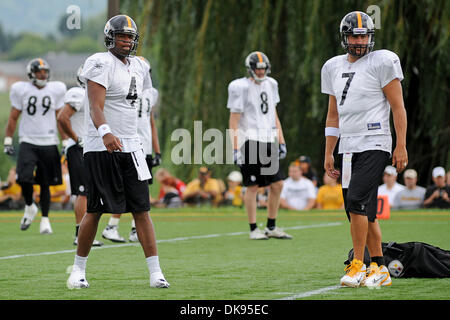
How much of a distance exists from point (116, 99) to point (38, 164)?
6046 mm

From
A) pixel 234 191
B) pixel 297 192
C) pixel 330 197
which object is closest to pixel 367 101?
pixel 330 197

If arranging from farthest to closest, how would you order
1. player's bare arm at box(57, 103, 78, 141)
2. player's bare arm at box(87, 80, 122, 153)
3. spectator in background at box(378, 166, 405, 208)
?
spectator in background at box(378, 166, 405, 208) → player's bare arm at box(57, 103, 78, 141) → player's bare arm at box(87, 80, 122, 153)

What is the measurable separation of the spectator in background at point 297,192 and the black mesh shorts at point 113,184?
10080 millimetres

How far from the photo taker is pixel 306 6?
16672mm

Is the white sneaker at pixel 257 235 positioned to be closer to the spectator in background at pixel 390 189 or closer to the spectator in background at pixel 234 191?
the spectator in background at pixel 390 189

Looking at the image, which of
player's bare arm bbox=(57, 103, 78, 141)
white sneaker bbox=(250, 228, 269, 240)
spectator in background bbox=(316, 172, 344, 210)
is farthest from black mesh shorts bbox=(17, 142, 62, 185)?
spectator in background bbox=(316, 172, 344, 210)

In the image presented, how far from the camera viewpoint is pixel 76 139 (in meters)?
10.8

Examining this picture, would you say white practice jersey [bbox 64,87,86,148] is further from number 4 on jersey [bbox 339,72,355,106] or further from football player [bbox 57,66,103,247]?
number 4 on jersey [bbox 339,72,355,106]

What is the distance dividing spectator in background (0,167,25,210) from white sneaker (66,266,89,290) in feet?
41.9

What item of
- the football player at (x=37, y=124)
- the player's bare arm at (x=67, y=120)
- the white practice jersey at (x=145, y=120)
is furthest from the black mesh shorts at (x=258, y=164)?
the football player at (x=37, y=124)

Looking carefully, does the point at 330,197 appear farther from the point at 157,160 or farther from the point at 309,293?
the point at 309,293

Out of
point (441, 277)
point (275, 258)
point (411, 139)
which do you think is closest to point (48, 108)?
point (275, 258)

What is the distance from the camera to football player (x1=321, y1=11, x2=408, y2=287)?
6855 mm

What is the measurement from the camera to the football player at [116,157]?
682cm
